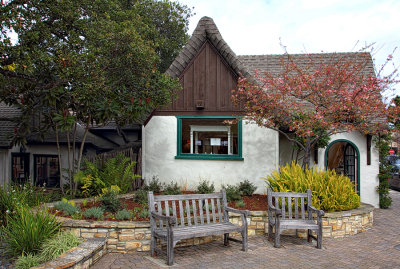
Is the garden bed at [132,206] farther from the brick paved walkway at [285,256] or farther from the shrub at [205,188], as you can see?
the shrub at [205,188]

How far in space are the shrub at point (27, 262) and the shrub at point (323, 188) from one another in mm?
5039

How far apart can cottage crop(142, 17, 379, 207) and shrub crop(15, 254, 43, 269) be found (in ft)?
19.3

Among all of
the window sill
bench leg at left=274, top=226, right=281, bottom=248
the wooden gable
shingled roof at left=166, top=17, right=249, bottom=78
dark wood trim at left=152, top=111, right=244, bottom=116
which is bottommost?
bench leg at left=274, top=226, right=281, bottom=248

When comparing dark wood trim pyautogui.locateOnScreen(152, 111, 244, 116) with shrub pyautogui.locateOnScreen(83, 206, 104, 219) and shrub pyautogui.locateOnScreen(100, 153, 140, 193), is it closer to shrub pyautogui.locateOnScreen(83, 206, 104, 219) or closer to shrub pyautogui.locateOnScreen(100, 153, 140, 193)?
shrub pyautogui.locateOnScreen(100, 153, 140, 193)

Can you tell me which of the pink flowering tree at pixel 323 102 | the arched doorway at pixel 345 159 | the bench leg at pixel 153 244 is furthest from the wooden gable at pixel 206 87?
the bench leg at pixel 153 244

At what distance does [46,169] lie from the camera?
15.9m

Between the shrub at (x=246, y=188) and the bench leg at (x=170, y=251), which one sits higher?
the shrub at (x=246, y=188)

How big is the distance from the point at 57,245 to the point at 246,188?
5.42 metres

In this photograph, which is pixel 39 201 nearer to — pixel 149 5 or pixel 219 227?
pixel 219 227

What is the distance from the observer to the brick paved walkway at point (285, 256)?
230 inches

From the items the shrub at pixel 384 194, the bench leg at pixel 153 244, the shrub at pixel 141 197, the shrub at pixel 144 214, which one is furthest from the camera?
the shrub at pixel 384 194

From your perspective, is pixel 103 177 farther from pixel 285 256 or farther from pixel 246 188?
pixel 285 256

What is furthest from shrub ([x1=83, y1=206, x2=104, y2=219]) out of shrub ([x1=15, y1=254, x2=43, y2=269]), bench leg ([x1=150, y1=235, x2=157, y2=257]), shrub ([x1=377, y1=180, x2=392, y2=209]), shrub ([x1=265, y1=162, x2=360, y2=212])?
shrub ([x1=377, y1=180, x2=392, y2=209])

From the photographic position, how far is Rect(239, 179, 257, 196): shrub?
9.54 m
